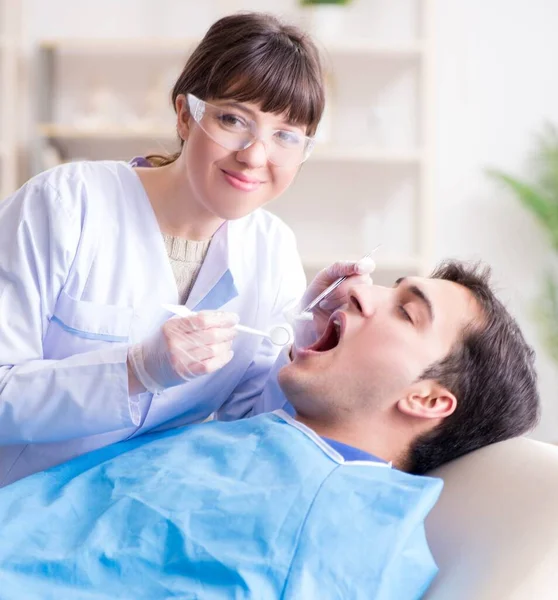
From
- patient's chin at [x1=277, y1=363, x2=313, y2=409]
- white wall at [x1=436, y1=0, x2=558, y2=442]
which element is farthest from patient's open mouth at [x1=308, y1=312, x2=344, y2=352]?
white wall at [x1=436, y1=0, x2=558, y2=442]

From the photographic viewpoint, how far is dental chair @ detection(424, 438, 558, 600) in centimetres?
138

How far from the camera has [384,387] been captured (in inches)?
65.8

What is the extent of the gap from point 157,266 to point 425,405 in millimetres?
607

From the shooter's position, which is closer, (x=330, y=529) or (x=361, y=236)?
(x=330, y=529)

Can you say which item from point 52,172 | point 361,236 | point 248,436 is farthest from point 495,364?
point 361,236

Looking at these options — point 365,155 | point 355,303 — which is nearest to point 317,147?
point 365,155

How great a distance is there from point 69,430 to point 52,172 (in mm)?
515

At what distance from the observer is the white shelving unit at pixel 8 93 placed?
4.20m

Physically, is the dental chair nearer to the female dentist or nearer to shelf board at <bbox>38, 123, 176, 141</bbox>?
the female dentist

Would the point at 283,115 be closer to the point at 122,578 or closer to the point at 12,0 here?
the point at 122,578

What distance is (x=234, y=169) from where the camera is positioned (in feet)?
5.57

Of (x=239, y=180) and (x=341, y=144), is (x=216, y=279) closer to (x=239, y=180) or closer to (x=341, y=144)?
(x=239, y=180)

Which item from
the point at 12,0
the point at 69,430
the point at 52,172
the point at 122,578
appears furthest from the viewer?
the point at 12,0

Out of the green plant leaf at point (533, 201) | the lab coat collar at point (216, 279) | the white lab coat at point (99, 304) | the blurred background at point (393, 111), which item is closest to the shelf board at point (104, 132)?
the blurred background at point (393, 111)
